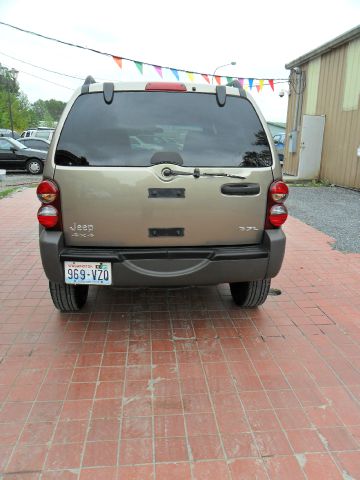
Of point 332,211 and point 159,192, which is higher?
point 159,192

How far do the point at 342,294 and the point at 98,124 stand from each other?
304cm

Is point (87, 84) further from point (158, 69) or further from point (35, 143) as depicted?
point (35, 143)

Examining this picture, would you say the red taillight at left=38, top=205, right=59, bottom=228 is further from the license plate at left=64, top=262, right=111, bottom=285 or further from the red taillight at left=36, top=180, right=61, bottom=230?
the license plate at left=64, top=262, right=111, bottom=285

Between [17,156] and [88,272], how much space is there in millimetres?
13915

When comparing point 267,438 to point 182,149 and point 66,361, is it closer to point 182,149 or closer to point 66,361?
point 66,361

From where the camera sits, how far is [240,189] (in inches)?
121

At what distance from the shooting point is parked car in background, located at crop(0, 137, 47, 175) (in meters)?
15.4

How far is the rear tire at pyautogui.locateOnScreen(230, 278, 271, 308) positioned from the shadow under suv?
44cm

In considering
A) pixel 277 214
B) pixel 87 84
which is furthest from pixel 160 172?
pixel 87 84

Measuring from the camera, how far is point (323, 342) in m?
3.40

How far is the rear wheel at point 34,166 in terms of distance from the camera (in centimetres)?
1560

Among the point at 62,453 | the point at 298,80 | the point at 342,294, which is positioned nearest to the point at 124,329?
the point at 62,453

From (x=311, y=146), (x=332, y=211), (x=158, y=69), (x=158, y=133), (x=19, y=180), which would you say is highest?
(x=158, y=69)

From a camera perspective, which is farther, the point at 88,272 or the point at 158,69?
the point at 158,69
